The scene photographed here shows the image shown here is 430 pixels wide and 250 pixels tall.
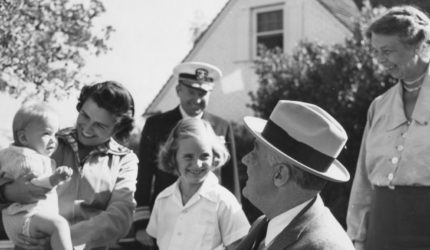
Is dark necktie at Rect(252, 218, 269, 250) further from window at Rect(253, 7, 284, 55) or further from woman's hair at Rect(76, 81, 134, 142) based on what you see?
window at Rect(253, 7, 284, 55)

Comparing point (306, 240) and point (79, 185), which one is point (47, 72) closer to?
point (79, 185)

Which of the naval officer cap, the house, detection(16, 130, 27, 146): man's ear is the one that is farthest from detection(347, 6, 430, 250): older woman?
the house

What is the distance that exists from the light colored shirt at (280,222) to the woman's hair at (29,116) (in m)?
1.50

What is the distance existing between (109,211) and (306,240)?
141cm

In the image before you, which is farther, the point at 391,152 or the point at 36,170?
the point at 391,152

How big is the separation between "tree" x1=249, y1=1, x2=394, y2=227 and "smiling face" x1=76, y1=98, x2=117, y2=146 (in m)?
7.41

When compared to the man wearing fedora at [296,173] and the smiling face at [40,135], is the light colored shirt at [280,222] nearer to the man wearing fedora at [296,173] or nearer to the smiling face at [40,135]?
the man wearing fedora at [296,173]

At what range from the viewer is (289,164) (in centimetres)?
306

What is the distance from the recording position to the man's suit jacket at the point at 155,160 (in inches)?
216

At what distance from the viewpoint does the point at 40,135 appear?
3.95m

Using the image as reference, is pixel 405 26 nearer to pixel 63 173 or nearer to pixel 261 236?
pixel 261 236

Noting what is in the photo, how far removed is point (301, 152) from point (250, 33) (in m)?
16.8

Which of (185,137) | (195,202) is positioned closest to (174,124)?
(185,137)

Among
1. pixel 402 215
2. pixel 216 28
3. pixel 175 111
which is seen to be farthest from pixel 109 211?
pixel 216 28
